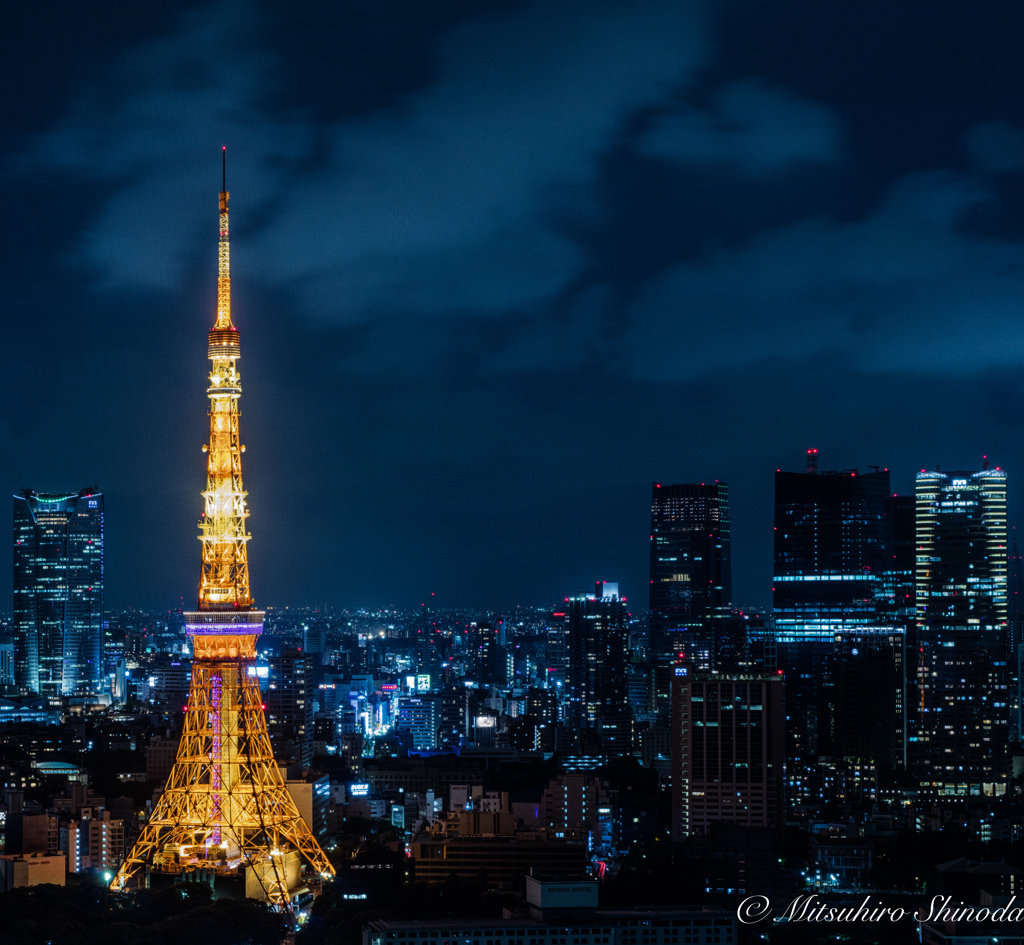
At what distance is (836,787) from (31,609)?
104ft

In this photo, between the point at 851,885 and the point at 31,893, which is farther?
the point at 851,885

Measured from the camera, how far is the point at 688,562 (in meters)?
58.4

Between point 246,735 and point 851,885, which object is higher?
point 246,735

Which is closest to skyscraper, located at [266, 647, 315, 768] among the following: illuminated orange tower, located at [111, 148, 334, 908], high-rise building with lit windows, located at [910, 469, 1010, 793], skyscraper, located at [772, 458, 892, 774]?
high-rise building with lit windows, located at [910, 469, 1010, 793]

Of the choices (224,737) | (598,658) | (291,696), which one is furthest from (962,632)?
(224,737)

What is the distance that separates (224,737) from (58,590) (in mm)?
37863

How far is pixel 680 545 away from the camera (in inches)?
2313

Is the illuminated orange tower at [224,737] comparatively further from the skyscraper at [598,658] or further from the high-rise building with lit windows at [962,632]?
the skyscraper at [598,658]

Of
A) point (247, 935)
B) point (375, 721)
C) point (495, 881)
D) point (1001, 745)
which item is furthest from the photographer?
point (375, 721)

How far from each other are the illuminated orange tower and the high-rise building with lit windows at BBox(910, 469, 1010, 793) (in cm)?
Result: 1884

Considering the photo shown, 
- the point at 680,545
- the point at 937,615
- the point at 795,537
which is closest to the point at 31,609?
the point at 680,545

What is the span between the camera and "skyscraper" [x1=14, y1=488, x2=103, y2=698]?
181ft

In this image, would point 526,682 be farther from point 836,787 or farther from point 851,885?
point 851,885

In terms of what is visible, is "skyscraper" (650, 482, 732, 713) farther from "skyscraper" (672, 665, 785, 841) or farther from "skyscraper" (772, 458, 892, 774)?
"skyscraper" (672, 665, 785, 841)
